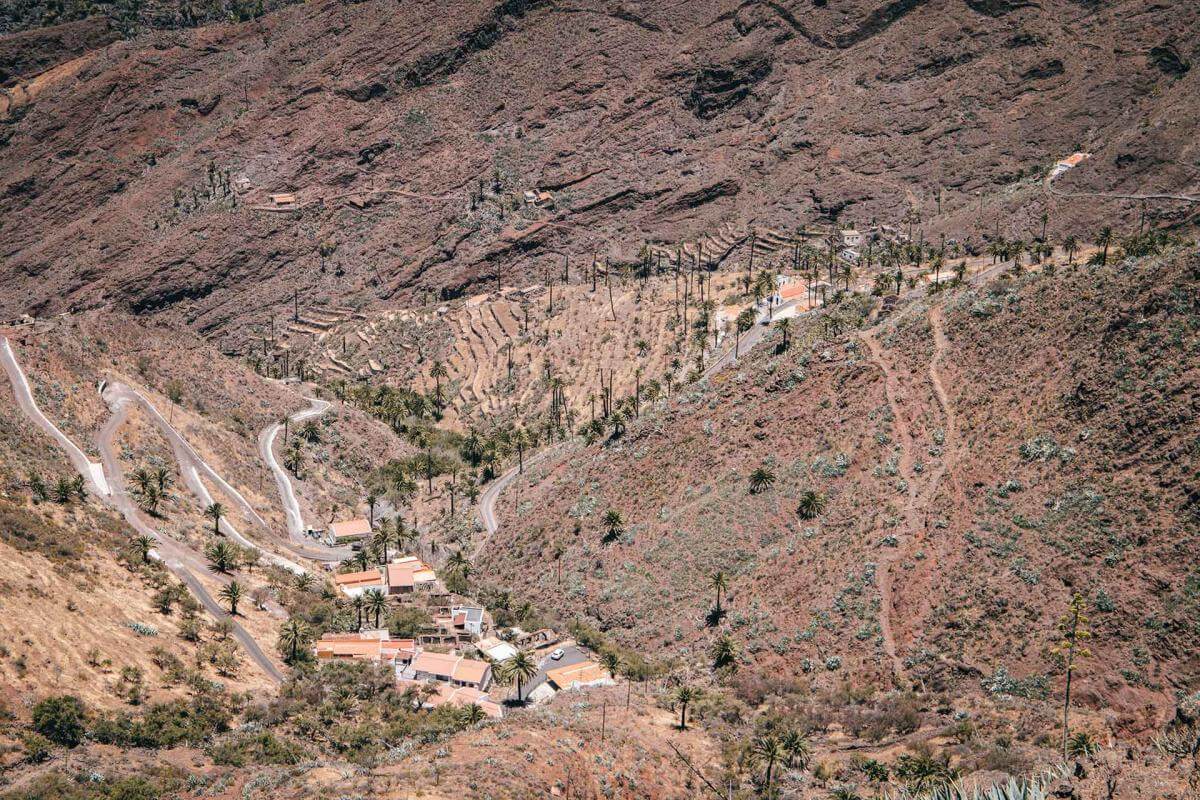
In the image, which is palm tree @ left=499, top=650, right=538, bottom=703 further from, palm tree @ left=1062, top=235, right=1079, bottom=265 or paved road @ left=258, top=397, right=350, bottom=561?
palm tree @ left=1062, top=235, right=1079, bottom=265

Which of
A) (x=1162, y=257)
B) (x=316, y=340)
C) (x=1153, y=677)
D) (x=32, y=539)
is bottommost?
(x=316, y=340)

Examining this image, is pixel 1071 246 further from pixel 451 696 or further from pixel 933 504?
pixel 451 696

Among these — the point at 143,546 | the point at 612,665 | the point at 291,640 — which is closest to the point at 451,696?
the point at 612,665

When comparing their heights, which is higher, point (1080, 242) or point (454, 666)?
point (1080, 242)

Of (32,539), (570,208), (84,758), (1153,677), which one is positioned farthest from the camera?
(570,208)

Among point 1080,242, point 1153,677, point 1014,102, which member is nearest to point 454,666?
point 1153,677

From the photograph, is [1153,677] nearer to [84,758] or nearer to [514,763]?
[514,763]

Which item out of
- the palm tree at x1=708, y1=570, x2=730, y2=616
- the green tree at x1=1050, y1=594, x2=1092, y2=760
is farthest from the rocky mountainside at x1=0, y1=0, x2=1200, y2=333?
the green tree at x1=1050, y1=594, x2=1092, y2=760
